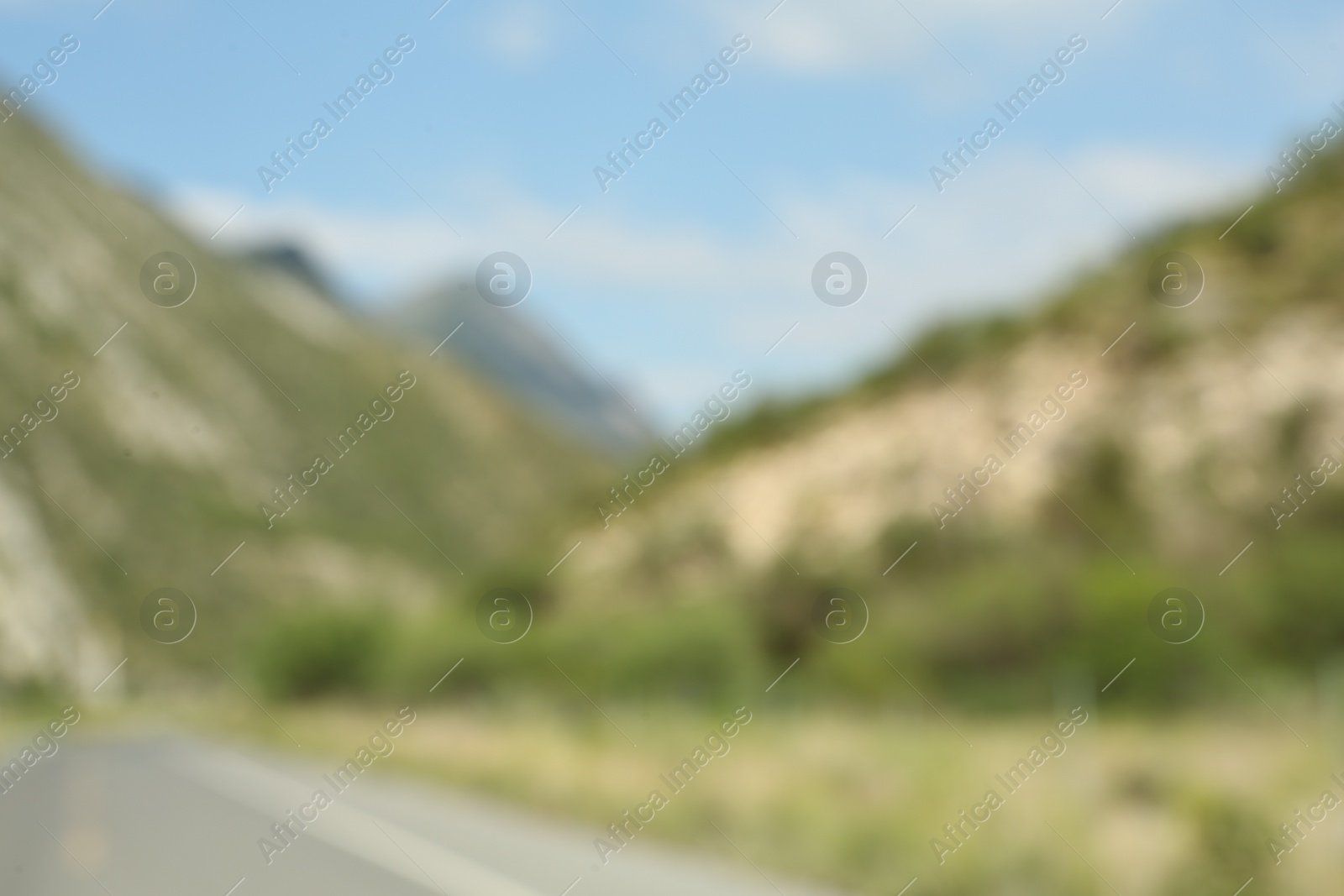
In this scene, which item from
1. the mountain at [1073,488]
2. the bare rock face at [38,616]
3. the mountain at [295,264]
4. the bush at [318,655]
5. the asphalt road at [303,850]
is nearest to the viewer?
the asphalt road at [303,850]

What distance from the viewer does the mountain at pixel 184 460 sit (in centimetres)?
6394

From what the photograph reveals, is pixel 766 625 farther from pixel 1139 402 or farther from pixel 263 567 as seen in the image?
pixel 263 567

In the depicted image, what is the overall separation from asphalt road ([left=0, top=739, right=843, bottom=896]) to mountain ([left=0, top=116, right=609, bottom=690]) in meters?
28.6

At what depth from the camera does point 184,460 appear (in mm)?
81375

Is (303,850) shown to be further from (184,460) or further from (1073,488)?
(184,460)

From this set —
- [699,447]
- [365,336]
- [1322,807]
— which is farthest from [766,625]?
[365,336]

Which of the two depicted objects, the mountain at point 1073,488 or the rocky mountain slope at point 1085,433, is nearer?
the mountain at point 1073,488

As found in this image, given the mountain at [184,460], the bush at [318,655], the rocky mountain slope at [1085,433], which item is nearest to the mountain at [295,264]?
the mountain at [184,460]

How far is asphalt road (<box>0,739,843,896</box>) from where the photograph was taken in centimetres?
1059

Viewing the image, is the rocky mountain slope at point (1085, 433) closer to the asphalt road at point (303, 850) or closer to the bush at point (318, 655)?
the bush at point (318, 655)

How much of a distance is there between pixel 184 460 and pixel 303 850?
72.3 meters

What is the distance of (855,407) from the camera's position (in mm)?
50219

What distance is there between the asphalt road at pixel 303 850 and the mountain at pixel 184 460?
28.6 metres

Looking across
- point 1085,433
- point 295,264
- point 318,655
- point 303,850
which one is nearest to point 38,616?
point 318,655
